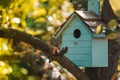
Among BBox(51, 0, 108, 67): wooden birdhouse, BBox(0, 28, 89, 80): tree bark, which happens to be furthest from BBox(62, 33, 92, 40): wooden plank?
BBox(0, 28, 89, 80): tree bark

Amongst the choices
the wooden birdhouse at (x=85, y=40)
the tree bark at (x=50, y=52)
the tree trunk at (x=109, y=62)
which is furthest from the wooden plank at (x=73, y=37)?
the tree bark at (x=50, y=52)

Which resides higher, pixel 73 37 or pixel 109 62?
pixel 73 37

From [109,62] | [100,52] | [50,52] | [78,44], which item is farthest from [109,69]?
[50,52]

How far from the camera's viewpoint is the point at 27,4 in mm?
468

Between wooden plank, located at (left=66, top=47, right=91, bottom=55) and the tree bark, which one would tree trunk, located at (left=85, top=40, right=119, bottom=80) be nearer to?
wooden plank, located at (left=66, top=47, right=91, bottom=55)

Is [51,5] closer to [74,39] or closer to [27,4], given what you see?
[27,4]

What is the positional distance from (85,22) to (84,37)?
10cm

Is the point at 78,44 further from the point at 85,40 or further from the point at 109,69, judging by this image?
the point at 109,69

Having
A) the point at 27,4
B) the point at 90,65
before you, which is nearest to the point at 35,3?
the point at 27,4

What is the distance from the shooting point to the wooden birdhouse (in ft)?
6.47

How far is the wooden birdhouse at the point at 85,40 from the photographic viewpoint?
1.97 meters

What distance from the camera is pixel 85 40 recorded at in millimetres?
2035

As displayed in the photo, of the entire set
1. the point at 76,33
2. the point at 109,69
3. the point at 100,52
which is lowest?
the point at 109,69

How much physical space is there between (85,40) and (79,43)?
0.06 meters
